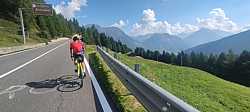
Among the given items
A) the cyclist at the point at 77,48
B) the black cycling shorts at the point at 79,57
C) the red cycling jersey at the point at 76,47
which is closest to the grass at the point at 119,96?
the black cycling shorts at the point at 79,57

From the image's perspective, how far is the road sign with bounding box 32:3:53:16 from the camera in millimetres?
69562

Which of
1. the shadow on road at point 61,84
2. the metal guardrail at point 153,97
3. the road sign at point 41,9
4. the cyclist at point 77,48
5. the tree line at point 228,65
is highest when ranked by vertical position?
the road sign at point 41,9

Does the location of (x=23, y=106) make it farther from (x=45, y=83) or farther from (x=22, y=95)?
(x=45, y=83)

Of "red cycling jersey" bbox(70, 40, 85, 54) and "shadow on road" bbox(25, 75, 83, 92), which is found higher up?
"red cycling jersey" bbox(70, 40, 85, 54)

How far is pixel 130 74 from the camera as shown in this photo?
383 inches

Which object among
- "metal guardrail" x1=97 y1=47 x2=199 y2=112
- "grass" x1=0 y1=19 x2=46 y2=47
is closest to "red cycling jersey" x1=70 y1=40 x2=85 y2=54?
"metal guardrail" x1=97 y1=47 x2=199 y2=112

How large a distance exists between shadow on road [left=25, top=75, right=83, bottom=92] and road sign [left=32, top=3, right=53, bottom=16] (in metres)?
57.5

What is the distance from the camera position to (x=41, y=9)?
231 feet

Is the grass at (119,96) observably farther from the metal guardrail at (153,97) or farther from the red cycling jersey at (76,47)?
the red cycling jersey at (76,47)

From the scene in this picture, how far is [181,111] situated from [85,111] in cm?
409

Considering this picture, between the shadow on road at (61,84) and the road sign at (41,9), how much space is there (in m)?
57.5

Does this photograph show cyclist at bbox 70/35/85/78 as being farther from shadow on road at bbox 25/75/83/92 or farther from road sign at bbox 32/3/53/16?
road sign at bbox 32/3/53/16

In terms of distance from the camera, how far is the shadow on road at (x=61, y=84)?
39.7 feet

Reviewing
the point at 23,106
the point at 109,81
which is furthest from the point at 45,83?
the point at 23,106
